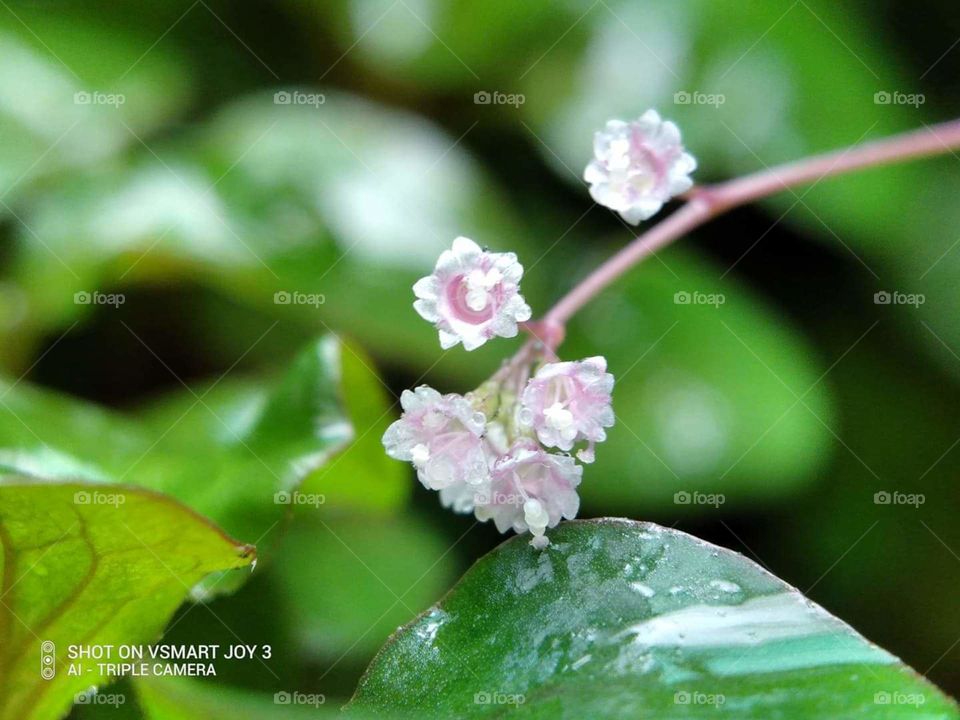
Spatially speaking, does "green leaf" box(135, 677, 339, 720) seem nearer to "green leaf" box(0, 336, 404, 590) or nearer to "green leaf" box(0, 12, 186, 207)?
"green leaf" box(0, 336, 404, 590)

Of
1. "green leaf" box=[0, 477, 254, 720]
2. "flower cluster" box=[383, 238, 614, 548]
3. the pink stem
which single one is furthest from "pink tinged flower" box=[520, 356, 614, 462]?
"green leaf" box=[0, 477, 254, 720]

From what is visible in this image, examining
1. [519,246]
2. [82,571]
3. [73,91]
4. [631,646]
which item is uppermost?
[73,91]

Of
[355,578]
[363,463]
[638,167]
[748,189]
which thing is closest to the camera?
[638,167]

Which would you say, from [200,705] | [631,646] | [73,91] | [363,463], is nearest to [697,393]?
[363,463]

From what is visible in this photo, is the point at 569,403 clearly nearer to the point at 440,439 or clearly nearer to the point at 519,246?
the point at 440,439

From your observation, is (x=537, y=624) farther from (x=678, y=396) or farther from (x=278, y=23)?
(x=278, y=23)

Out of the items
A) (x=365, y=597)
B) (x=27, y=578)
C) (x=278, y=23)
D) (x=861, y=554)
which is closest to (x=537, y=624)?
(x=27, y=578)
